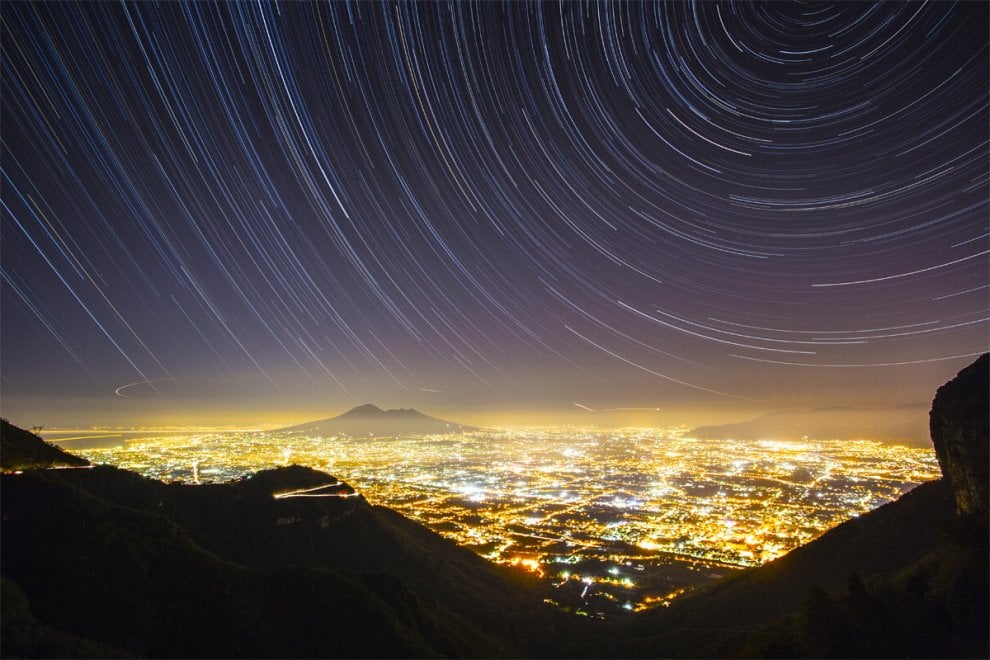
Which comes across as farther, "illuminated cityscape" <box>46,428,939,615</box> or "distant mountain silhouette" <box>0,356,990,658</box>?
"illuminated cityscape" <box>46,428,939,615</box>

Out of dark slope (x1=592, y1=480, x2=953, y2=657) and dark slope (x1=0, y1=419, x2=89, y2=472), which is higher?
dark slope (x1=0, y1=419, x2=89, y2=472)

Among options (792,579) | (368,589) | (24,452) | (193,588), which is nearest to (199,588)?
(193,588)

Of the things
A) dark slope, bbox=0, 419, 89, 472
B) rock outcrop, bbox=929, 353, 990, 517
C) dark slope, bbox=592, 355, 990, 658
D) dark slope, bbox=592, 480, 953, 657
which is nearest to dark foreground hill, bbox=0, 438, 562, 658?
dark slope, bbox=0, 419, 89, 472

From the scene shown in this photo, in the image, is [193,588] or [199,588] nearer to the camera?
[193,588]

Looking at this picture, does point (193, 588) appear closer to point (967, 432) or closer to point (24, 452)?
point (24, 452)

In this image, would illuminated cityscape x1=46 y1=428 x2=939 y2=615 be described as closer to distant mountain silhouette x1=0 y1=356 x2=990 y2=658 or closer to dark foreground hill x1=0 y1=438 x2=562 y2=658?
distant mountain silhouette x1=0 y1=356 x2=990 y2=658

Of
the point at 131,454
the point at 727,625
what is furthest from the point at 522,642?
the point at 131,454
